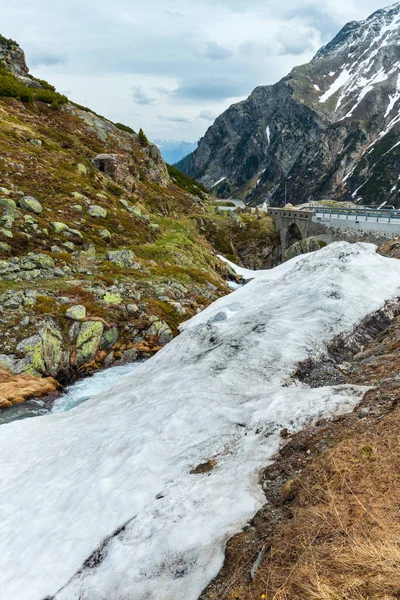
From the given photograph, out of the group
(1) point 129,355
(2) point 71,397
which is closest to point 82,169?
(1) point 129,355

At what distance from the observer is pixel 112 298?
82.6 ft

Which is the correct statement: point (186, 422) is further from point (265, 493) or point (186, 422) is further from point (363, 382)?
point (363, 382)

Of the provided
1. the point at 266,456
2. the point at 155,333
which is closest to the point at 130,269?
the point at 155,333

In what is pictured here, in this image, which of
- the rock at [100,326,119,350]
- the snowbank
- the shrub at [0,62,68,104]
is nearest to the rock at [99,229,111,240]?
the rock at [100,326,119,350]

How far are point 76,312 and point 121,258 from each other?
959 centimetres

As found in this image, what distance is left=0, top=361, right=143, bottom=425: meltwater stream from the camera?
1667cm

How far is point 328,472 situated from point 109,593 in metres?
4.29

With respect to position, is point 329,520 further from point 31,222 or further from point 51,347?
point 31,222

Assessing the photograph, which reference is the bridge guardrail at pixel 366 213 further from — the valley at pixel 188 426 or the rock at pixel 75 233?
the rock at pixel 75 233

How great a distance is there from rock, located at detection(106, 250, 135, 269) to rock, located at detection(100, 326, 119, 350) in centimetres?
891

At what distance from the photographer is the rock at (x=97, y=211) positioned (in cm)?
3522

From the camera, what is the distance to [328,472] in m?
6.61

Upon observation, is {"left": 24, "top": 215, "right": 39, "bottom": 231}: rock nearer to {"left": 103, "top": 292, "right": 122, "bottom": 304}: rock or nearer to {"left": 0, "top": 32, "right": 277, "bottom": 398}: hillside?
{"left": 0, "top": 32, "right": 277, "bottom": 398}: hillside

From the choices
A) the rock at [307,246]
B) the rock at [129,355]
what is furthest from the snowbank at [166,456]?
the rock at [307,246]
